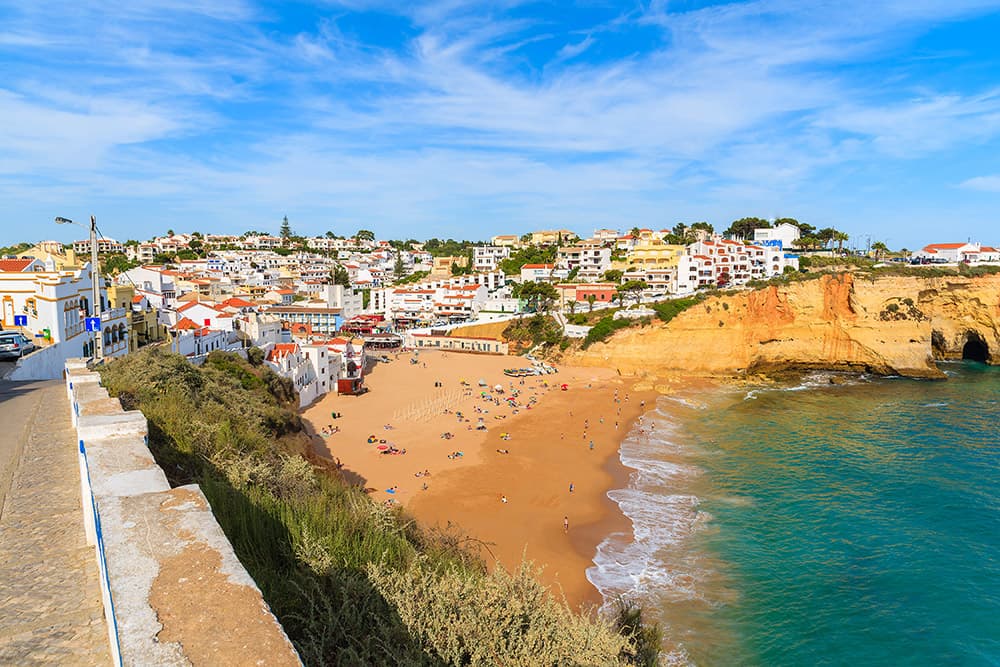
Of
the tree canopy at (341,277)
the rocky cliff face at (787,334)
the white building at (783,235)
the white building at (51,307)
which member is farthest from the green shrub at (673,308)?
the white building at (783,235)

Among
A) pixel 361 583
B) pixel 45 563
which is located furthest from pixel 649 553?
pixel 45 563

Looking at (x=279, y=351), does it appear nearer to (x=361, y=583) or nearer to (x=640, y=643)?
(x=640, y=643)

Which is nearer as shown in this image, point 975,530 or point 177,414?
point 177,414

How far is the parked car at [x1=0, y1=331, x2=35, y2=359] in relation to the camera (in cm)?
1944

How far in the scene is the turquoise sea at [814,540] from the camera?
51.2 ft

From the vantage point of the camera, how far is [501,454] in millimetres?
29844

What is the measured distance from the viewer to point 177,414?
11391 millimetres

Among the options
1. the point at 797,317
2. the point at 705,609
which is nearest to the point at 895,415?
the point at 797,317

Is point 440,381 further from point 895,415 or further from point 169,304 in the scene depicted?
point 895,415

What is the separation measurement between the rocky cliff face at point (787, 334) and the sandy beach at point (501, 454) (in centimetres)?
584

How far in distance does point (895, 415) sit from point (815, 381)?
1183 cm

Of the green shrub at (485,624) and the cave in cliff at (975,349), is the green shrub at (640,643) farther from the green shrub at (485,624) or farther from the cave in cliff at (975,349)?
the cave in cliff at (975,349)

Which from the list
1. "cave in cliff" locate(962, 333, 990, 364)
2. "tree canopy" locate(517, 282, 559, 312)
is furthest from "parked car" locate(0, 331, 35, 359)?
"cave in cliff" locate(962, 333, 990, 364)

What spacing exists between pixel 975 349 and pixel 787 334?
82.3 ft
